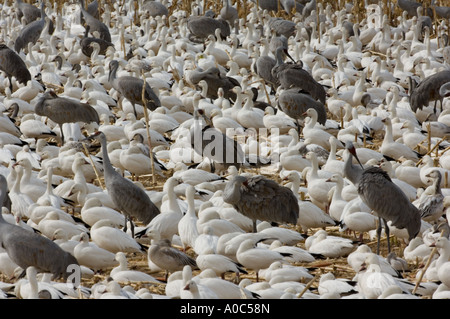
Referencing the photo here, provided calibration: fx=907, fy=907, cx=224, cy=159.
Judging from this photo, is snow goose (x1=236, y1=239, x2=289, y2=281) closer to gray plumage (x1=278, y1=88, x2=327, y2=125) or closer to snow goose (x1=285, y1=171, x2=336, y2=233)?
snow goose (x1=285, y1=171, x2=336, y2=233)

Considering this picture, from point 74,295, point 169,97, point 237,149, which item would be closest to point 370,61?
point 169,97

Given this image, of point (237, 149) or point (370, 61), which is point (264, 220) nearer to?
point (237, 149)

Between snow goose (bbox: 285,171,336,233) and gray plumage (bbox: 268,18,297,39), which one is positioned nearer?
snow goose (bbox: 285,171,336,233)

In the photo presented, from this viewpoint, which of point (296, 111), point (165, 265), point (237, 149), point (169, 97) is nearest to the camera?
point (165, 265)

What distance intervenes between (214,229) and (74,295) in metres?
1.78

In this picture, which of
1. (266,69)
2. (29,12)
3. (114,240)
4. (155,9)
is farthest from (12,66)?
(114,240)

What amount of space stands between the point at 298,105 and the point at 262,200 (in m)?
3.53

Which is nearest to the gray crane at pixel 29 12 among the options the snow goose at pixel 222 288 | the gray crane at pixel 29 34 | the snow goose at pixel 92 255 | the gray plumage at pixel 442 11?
the gray crane at pixel 29 34

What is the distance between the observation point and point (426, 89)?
12.5 meters

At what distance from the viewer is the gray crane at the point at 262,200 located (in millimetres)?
8602

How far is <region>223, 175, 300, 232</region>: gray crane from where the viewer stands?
860 centimetres

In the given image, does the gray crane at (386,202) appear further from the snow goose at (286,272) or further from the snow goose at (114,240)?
the snow goose at (114,240)

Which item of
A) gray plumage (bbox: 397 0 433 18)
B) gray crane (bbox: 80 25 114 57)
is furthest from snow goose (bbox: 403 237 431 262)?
gray plumage (bbox: 397 0 433 18)

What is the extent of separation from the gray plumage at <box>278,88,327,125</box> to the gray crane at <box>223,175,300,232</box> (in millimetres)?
3343
